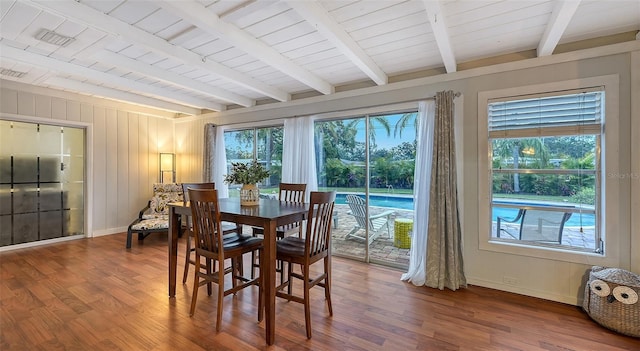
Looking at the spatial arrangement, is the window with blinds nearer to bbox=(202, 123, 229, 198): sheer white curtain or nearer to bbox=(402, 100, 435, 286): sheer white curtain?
bbox=(402, 100, 435, 286): sheer white curtain

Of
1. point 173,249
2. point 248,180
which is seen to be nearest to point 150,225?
point 173,249

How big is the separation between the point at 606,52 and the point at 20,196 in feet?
24.7

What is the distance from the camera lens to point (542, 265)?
273 cm

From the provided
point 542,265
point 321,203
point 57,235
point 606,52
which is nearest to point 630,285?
point 542,265

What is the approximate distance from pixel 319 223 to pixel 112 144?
480 cm

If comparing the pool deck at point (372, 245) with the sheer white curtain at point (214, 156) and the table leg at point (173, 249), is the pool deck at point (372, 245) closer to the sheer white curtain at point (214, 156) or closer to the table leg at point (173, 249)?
the table leg at point (173, 249)

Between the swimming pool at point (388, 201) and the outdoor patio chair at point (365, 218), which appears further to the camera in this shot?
the outdoor patio chair at point (365, 218)

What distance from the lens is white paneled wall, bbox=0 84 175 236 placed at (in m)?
4.38

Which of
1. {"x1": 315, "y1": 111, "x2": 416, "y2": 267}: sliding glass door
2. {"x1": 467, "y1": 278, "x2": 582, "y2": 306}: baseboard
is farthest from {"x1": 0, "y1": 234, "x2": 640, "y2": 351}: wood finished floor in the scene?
{"x1": 315, "y1": 111, "x2": 416, "y2": 267}: sliding glass door

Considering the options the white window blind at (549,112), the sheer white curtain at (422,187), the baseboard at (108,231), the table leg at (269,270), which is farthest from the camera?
the baseboard at (108,231)

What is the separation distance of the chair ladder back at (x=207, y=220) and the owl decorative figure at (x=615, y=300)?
3048 mm

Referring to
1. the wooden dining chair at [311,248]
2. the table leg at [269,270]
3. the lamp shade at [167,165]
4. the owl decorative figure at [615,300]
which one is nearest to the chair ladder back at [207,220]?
the table leg at [269,270]

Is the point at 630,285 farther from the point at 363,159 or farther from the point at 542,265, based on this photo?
the point at 363,159

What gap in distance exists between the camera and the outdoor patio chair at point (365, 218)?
384 centimetres
